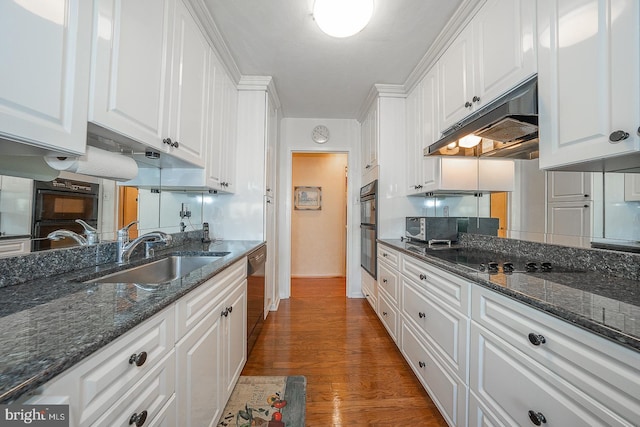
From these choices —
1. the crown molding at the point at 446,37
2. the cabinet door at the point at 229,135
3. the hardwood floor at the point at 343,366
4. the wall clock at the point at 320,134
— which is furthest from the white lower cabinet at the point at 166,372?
the wall clock at the point at 320,134

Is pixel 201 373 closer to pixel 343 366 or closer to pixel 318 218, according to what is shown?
pixel 343 366

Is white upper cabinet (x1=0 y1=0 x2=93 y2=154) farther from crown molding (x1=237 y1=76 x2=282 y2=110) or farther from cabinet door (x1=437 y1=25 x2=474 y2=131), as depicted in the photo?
cabinet door (x1=437 y1=25 x2=474 y2=131)

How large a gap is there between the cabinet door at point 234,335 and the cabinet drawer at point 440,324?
117 cm

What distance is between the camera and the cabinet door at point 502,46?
1.26 metres

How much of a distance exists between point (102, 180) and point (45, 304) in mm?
800

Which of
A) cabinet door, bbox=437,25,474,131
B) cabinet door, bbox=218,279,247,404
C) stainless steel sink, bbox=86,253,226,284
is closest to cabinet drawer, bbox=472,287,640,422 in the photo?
cabinet door, bbox=218,279,247,404

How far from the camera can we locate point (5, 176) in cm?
88

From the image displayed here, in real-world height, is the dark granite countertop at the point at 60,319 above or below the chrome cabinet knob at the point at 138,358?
above

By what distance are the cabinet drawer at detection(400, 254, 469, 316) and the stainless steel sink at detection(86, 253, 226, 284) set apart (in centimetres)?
131

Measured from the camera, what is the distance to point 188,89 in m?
1.60

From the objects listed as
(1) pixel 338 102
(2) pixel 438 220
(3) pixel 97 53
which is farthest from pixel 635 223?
(1) pixel 338 102

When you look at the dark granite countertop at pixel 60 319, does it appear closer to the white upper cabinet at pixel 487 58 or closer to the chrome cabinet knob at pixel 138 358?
the chrome cabinet knob at pixel 138 358

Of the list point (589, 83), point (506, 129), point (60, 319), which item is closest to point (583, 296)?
point (589, 83)

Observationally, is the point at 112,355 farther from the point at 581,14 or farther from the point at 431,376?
the point at 581,14
